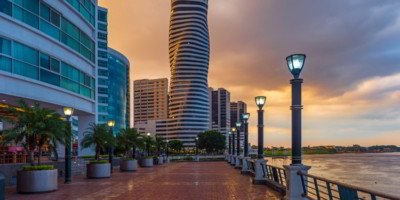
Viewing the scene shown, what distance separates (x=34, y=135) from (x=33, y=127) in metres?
0.45

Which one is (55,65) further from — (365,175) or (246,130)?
(365,175)

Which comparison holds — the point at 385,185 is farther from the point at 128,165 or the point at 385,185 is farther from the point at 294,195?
the point at 294,195

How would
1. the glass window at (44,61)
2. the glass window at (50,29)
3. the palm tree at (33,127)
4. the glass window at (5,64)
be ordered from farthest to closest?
the glass window at (50,29), the glass window at (44,61), the glass window at (5,64), the palm tree at (33,127)

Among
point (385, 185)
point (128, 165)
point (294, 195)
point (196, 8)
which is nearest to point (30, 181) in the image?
point (294, 195)

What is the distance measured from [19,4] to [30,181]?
10719 mm

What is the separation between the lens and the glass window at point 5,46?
1942 centimetres

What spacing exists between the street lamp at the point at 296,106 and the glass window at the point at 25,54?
52.1 feet

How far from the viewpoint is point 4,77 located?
19672mm

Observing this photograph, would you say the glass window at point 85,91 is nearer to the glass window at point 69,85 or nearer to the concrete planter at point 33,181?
the glass window at point 69,85

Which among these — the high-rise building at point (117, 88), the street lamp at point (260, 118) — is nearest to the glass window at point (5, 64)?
the street lamp at point (260, 118)

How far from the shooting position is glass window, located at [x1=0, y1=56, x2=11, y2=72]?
63.7ft

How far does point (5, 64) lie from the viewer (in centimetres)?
1962

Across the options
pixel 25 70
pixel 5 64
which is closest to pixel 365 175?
pixel 25 70

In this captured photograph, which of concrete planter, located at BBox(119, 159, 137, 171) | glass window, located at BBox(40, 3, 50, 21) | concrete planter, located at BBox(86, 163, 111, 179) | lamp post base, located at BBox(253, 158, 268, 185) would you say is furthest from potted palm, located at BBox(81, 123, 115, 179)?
lamp post base, located at BBox(253, 158, 268, 185)
